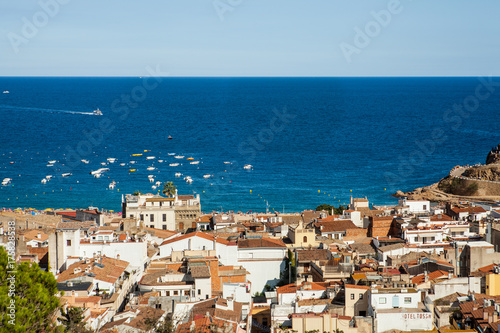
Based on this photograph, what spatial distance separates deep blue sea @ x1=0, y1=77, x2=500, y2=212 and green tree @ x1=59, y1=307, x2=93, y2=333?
40.2m

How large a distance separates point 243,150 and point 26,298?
87667 millimetres

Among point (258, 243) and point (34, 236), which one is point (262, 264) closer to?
point (258, 243)

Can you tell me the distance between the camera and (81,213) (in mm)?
51469

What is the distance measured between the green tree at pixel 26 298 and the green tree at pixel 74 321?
50cm

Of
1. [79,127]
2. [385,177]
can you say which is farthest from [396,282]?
[79,127]

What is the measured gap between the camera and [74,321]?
71.3 feet

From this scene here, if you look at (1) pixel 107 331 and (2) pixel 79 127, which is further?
(2) pixel 79 127

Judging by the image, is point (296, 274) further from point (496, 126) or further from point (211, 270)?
point (496, 126)

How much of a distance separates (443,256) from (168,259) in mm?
13059

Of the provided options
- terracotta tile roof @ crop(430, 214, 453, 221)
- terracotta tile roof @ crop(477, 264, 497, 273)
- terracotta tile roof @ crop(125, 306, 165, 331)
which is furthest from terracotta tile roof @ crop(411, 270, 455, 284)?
terracotta tile roof @ crop(430, 214, 453, 221)

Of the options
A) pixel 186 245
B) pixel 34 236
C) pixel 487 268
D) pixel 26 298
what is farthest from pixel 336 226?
pixel 26 298

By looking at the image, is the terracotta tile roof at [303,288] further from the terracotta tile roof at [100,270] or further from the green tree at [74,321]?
the green tree at [74,321]

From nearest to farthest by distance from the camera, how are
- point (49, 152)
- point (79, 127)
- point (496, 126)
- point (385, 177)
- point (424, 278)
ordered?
point (424, 278) → point (385, 177) → point (49, 152) → point (79, 127) → point (496, 126)

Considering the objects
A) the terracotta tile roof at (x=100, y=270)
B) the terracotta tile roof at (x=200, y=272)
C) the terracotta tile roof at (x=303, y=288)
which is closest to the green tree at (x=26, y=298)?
the terracotta tile roof at (x=100, y=270)
